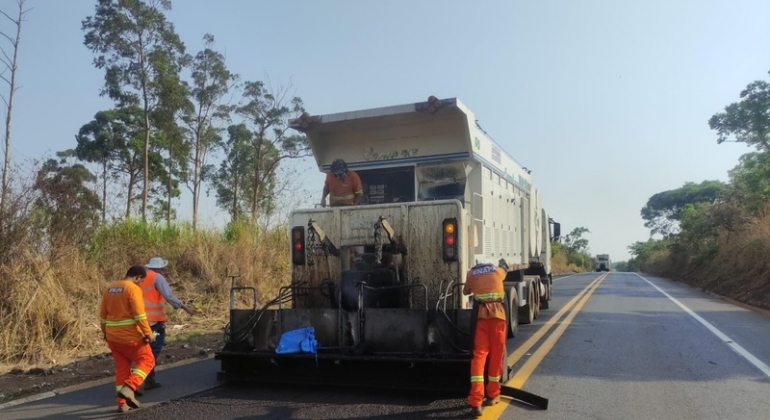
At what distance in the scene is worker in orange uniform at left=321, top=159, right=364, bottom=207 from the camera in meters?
8.62

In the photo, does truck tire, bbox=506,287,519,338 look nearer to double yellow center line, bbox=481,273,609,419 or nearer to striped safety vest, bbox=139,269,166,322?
double yellow center line, bbox=481,273,609,419

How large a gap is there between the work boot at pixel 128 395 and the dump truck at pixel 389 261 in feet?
3.43

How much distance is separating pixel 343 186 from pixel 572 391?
399 cm

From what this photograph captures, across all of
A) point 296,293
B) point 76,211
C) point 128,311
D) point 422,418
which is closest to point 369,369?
point 422,418

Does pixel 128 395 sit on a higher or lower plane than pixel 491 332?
lower

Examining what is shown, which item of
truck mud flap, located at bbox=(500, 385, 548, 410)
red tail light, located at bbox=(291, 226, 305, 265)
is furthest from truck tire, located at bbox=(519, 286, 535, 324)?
truck mud flap, located at bbox=(500, 385, 548, 410)

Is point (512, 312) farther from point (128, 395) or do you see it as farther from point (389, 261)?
point (128, 395)

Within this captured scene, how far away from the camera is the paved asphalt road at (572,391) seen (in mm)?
5621

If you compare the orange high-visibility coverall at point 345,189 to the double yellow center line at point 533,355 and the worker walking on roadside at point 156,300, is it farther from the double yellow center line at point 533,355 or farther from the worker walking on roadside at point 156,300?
the double yellow center line at point 533,355

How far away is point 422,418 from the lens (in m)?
5.38

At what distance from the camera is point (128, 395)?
5.74 m

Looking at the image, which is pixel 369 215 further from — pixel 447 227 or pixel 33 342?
pixel 33 342

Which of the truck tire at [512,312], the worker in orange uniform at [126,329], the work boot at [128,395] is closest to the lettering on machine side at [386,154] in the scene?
the truck tire at [512,312]

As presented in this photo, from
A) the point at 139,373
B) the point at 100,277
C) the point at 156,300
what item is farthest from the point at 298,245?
the point at 100,277
